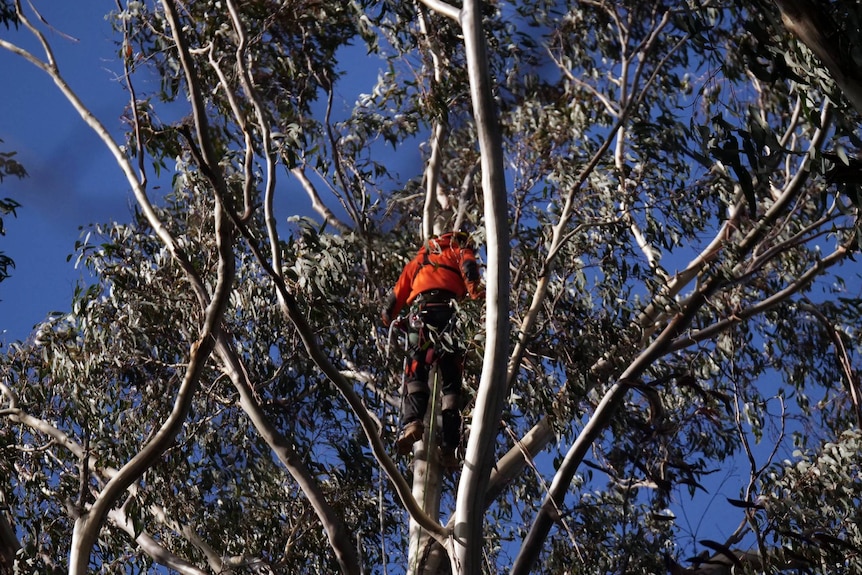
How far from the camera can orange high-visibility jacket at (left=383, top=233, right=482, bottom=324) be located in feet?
19.9

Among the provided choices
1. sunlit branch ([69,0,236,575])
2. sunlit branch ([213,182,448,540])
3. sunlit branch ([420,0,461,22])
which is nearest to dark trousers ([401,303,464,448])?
sunlit branch ([213,182,448,540])

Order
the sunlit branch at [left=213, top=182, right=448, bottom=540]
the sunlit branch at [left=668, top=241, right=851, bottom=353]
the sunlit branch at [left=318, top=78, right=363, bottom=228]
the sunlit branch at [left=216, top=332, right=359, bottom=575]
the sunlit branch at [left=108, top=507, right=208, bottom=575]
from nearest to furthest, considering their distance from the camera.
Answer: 1. the sunlit branch at [left=213, top=182, right=448, bottom=540]
2. the sunlit branch at [left=216, top=332, right=359, bottom=575]
3. the sunlit branch at [left=668, top=241, right=851, bottom=353]
4. the sunlit branch at [left=108, top=507, right=208, bottom=575]
5. the sunlit branch at [left=318, top=78, right=363, bottom=228]

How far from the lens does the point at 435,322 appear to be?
603 centimetres

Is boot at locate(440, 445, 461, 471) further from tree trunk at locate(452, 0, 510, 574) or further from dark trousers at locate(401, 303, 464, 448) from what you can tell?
tree trunk at locate(452, 0, 510, 574)

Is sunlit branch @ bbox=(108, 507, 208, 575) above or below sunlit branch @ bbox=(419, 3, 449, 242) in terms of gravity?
below

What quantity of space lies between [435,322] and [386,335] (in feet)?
3.68

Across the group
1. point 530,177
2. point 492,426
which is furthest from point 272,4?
point 492,426

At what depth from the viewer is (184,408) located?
4688mm

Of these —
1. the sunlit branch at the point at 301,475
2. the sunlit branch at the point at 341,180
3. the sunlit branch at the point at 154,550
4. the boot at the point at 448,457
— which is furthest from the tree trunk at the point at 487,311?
the sunlit branch at the point at 341,180

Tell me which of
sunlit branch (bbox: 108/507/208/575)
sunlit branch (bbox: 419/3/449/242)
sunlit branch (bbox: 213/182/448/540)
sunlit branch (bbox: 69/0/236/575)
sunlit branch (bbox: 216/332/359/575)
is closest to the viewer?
sunlit branch (bbox: 213/182/448/540)

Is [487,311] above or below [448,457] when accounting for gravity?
below

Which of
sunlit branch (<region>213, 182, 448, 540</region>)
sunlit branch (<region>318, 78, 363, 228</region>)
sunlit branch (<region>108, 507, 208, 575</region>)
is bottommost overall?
sunlit branch (<region>213, 182, 448, 540</region>)

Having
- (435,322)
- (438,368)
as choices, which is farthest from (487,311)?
(435,322)

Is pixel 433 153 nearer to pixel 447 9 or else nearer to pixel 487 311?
pixel 447 9
